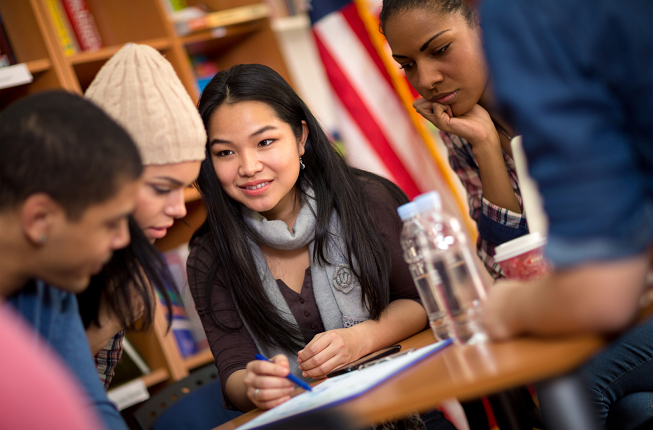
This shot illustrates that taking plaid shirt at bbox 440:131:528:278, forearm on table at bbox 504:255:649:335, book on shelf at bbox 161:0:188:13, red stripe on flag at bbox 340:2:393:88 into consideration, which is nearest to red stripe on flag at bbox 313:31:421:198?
red stripe on flag at bbox 340:2:393:88

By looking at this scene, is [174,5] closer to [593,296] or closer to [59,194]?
[59,194]

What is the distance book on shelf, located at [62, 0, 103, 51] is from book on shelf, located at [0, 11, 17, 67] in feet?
0.82

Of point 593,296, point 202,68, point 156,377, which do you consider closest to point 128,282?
point 593,296

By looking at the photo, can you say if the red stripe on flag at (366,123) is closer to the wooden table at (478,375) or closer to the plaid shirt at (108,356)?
the plaid shirt at (108,356)

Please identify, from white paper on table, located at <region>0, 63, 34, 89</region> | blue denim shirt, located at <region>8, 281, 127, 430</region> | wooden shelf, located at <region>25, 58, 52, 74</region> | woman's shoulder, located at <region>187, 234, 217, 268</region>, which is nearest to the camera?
blue denim shirt, located at <region>8, 281, 127, 430</region>

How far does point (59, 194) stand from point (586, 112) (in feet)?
2.11

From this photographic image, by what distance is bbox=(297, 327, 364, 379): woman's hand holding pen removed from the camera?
1.12m

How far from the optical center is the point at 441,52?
1421mm

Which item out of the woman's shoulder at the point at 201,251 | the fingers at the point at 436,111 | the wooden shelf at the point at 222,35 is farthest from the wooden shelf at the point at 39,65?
the fingers at the point at 436,111

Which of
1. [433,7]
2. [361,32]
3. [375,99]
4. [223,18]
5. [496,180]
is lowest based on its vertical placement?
[496,180]

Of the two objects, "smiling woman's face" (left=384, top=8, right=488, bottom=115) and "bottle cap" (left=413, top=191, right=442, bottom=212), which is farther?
"smiling woman's face" (left=384, top=8, right=488, bottom=115)

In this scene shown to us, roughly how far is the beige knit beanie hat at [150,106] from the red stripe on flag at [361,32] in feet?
5.74

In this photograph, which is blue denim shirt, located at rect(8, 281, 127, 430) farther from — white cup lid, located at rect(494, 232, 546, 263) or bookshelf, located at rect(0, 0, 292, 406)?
bookshelf, located at rect(0, 0, 292, 406)

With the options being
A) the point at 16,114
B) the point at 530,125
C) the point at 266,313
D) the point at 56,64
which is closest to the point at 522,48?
the point at 530,125
